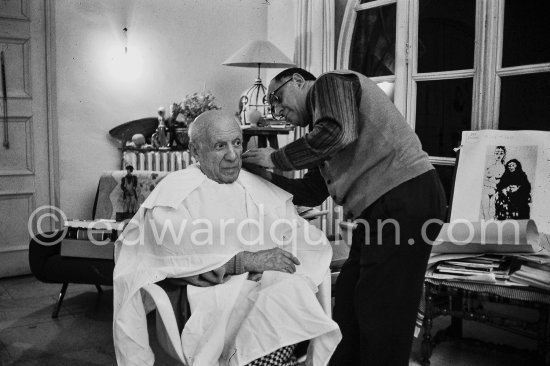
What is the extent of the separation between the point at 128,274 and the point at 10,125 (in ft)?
9.54

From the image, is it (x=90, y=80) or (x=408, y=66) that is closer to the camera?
(x=408, y=66)

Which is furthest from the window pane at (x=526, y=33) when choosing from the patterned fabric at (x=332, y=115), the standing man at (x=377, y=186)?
the patterned fabric at (x=332, y=115)

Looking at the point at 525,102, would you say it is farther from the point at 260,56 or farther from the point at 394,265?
the point at 260,56

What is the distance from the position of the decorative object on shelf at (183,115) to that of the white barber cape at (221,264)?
2.63m

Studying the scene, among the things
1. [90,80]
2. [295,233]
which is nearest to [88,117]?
[90,80]

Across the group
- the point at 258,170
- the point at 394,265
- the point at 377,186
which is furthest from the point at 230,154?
the point at 394,265

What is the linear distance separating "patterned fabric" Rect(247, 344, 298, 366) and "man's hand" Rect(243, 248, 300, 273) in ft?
0.87

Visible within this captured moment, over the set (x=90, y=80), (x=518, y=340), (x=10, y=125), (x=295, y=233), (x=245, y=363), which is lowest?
(x=518, y=340)

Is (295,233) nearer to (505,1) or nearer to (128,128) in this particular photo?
(505,1)

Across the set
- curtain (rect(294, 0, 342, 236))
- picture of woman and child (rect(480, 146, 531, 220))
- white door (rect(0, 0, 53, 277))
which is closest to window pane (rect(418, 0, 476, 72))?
picture of woman and child (rect(480, 146, 531, 220))

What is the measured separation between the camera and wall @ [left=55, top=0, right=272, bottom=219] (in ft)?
14.1

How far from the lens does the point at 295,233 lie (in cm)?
200

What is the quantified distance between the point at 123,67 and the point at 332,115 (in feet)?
10.8

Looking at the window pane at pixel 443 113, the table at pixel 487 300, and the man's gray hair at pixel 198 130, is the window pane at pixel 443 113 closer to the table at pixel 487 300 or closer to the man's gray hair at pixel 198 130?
the table at pixel 487 300
